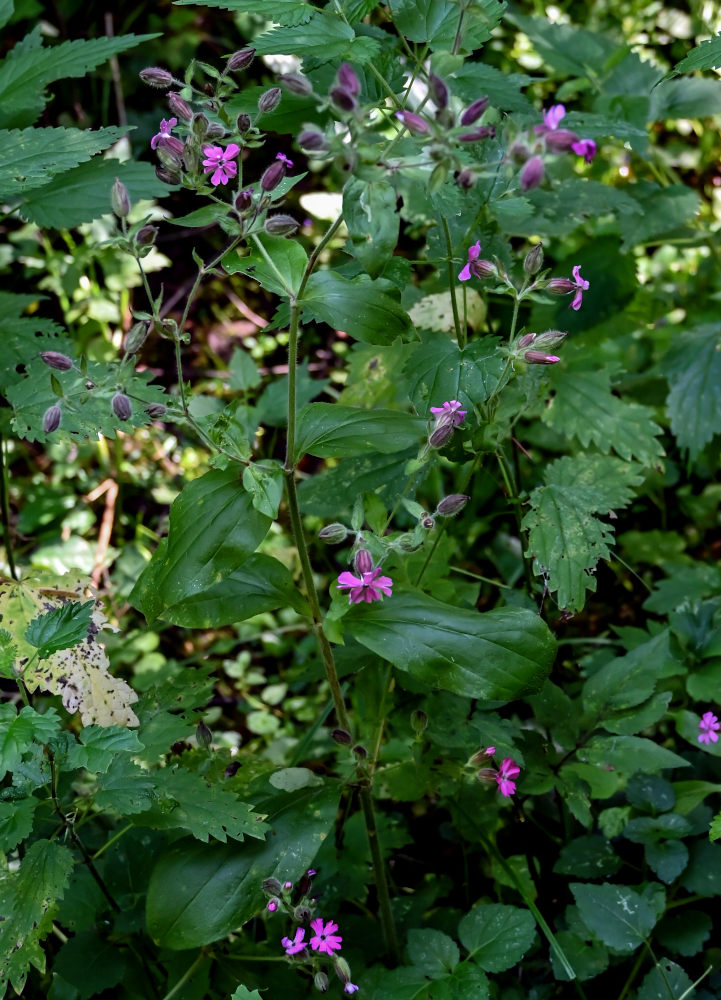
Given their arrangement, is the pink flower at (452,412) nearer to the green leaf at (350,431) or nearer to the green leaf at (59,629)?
the green leaf at (350,431)

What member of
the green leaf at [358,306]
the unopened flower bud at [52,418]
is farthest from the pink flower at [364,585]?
the unopened flower bud at [52,418]

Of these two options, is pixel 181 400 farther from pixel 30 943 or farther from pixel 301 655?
pixel 301 655

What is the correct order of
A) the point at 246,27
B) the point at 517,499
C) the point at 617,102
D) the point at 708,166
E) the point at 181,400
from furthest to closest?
1. the point at 246,27
2. the point at 708,166
3. the point at 617,102
4. the point at 517,499
5. the point at 181,400

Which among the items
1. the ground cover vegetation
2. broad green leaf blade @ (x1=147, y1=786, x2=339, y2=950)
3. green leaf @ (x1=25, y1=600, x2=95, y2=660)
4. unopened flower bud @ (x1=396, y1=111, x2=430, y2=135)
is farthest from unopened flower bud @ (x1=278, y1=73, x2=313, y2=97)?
broad green leaf blade @ (x1=147, y1=786, x2=339, y2=950)

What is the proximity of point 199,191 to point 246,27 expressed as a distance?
2.71 m

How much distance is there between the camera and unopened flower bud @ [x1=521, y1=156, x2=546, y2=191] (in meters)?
1.05

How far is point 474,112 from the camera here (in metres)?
1.07

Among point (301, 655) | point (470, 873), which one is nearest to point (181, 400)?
point (470, 873)

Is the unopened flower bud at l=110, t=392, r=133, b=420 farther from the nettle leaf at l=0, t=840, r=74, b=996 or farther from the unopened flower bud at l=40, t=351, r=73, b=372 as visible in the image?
the nettle leaf at l=0, t=840, r=74, b=996

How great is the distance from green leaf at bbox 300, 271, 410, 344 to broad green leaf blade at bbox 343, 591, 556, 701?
0.42 m

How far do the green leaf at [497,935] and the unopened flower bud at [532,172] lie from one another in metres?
1.08

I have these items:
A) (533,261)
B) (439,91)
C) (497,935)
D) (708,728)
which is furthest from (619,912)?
(439,91)

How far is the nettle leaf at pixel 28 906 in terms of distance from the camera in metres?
1.29

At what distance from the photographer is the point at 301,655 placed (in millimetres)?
2553
